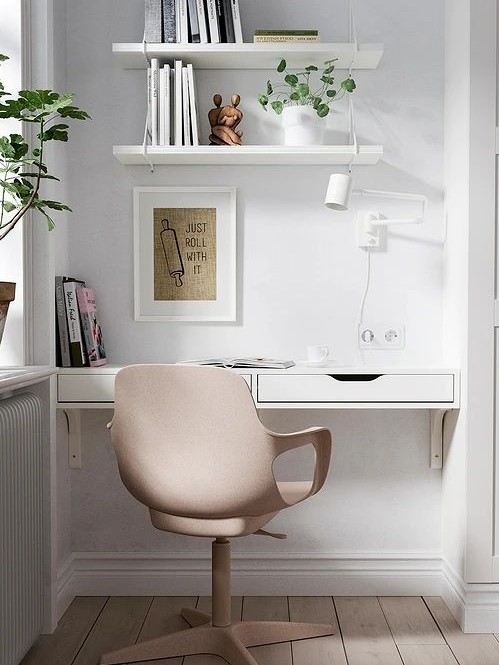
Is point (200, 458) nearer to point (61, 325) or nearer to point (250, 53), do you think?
point (61, 325)

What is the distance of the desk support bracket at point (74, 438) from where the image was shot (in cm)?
296

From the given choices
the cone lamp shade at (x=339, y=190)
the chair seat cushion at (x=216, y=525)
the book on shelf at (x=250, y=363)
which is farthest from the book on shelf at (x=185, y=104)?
the chair seat cushion at (x=216, y=525)

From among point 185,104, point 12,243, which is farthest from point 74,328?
point 185,104

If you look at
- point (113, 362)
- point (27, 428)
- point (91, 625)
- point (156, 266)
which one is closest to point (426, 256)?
point (156, 266)

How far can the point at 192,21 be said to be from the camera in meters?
2.83

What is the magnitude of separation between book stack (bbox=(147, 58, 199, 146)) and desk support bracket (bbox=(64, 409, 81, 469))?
1.02 m

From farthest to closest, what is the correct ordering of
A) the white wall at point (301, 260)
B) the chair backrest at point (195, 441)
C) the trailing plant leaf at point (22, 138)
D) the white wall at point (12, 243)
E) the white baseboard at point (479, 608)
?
the white wall at point (301, 260)
the white baseboard at point (479, 608)
the white wall at point (12, 243)
the chair backrest at point (195, 441)
the trailing plant leaf at point (22, 138)

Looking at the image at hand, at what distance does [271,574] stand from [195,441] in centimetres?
100

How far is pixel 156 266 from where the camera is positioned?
9.95 feet

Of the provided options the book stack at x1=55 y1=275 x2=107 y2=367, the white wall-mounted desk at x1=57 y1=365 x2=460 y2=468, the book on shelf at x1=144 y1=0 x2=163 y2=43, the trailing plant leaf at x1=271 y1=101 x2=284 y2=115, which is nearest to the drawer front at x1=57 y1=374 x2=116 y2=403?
the white wall-mounted desk at x1=57 y1=365 x2=460 y2=468

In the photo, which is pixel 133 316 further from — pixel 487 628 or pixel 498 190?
pixel 487 628

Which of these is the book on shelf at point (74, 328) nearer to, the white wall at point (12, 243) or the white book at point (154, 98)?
the white wall at point (12, 243)

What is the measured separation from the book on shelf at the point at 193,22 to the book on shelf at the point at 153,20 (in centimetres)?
10

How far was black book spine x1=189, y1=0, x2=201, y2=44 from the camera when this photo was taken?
111 inches
